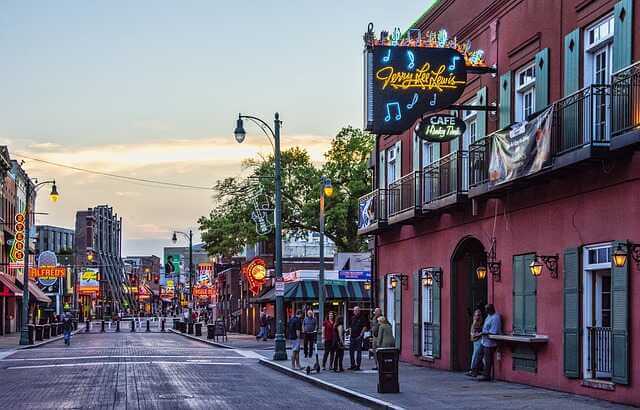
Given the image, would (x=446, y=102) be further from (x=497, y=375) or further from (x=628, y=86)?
(x=628, y=86)

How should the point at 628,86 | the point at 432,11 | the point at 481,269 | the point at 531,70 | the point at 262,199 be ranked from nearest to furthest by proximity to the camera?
1. the point at 628,86
2. the point at 531,70
3. the point at 481,269
4. the point at 432,11
5. the point at 262,199

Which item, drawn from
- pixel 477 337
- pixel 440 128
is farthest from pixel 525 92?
pixel 477 337

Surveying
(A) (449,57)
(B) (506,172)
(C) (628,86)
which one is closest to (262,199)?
(A) (449,57)

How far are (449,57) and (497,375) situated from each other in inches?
309

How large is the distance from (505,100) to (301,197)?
153ft

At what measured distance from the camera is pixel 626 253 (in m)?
18.1

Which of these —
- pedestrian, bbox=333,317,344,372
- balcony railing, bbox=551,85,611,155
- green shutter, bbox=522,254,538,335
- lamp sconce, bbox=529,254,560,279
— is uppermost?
balcony railing, bbox=551,85,611,155

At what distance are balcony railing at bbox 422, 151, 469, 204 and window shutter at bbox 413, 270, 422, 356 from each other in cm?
322

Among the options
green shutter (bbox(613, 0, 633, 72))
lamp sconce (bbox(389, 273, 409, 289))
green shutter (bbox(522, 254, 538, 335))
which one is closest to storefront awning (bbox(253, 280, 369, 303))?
lamp sconce (bbox(389, 273, 409, 289))

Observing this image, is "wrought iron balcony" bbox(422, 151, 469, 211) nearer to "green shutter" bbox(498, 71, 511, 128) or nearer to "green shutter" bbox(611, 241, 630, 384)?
"green shutter" bbox(498, 71, 511, 128)

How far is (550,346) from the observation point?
72.0 feet

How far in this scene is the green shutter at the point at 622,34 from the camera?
60.6 feet

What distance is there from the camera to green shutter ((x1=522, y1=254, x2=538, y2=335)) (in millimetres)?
22922

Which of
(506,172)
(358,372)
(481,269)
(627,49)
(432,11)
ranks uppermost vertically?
(432,11)
